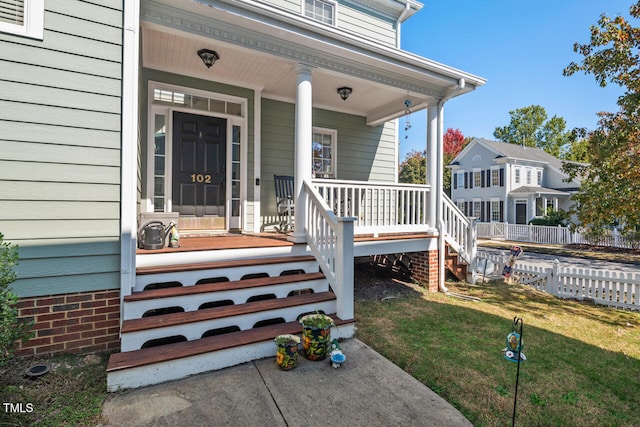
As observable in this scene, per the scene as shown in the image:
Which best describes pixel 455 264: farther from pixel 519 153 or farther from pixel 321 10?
pixel 519 153

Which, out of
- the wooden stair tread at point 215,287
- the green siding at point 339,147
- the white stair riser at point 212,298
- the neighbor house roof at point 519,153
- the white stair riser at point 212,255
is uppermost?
the neighbor house roof at point 519,153

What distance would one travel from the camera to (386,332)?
11.4ft

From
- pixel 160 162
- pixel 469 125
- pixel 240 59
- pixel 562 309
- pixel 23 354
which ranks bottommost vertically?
pixel 562 309

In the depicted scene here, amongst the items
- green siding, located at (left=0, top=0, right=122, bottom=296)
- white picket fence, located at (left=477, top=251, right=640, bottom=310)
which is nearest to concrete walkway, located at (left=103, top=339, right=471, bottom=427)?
green siding, located at (left=0, top=0, right=122, bottom=296)

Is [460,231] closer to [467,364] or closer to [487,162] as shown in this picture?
[467,364]

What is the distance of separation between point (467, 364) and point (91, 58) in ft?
14.1

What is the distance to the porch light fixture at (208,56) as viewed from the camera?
13.4 feet

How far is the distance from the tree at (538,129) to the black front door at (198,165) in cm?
3267

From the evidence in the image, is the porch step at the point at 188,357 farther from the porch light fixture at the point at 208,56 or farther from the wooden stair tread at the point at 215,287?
the porch light fixture at the point at 208,56

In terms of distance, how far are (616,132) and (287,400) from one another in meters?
5.87

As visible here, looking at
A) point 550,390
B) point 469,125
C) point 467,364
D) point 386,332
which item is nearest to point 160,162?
point 386,332

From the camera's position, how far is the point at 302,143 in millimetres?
4070

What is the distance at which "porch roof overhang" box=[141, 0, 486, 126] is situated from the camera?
11.1 feet

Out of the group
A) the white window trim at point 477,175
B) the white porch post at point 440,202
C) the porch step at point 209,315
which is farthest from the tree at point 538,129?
the porch step at point 209,315
